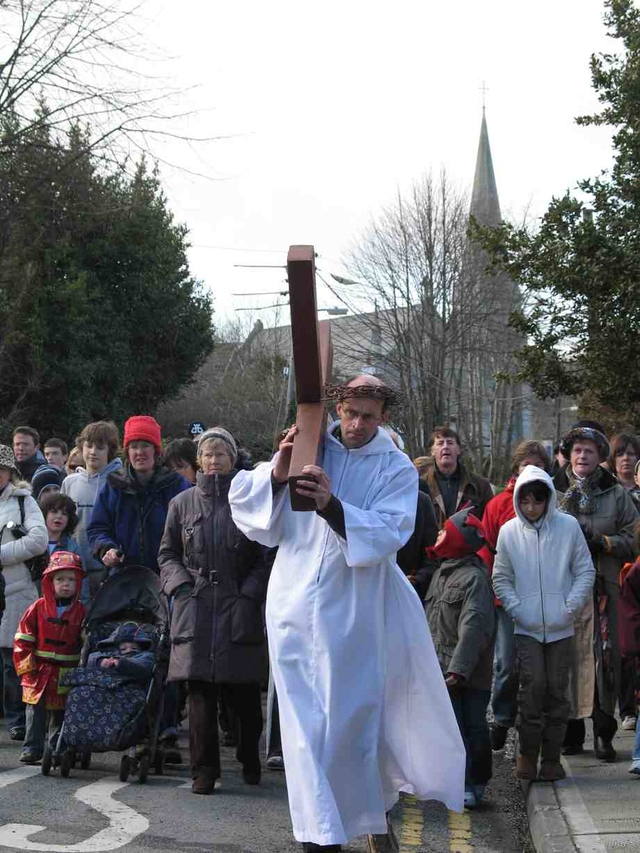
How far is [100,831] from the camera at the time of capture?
631 centimetres

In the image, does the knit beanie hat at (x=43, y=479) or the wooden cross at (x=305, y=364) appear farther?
the knit beanie hat at (x=43, y=479)

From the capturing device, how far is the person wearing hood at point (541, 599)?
7457mm

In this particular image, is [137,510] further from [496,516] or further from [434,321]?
[434,321]

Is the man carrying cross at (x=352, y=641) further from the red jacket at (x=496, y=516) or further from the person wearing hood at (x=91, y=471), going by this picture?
the person wearing hood at (x=91, y=471)

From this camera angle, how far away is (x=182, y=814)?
6.79 meters

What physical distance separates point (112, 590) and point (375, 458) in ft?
10.5

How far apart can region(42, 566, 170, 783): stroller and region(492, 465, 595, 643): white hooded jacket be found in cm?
209

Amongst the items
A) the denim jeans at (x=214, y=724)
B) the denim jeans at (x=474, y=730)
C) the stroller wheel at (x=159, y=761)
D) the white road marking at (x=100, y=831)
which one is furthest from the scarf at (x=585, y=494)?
the white road marking at (x=100, y=831)

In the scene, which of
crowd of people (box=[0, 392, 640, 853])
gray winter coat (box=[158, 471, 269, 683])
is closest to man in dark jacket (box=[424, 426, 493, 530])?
Answer: crowd of people (box=[0, 392, 640, 853])

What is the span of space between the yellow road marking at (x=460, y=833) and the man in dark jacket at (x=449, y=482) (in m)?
2.36

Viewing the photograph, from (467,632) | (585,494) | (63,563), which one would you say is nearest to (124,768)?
(63,563)

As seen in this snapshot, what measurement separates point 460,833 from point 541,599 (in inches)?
61.2

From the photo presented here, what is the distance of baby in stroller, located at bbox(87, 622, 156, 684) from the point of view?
7797 millimetres

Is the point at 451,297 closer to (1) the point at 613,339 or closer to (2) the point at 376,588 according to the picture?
(1) the point at 613,339
